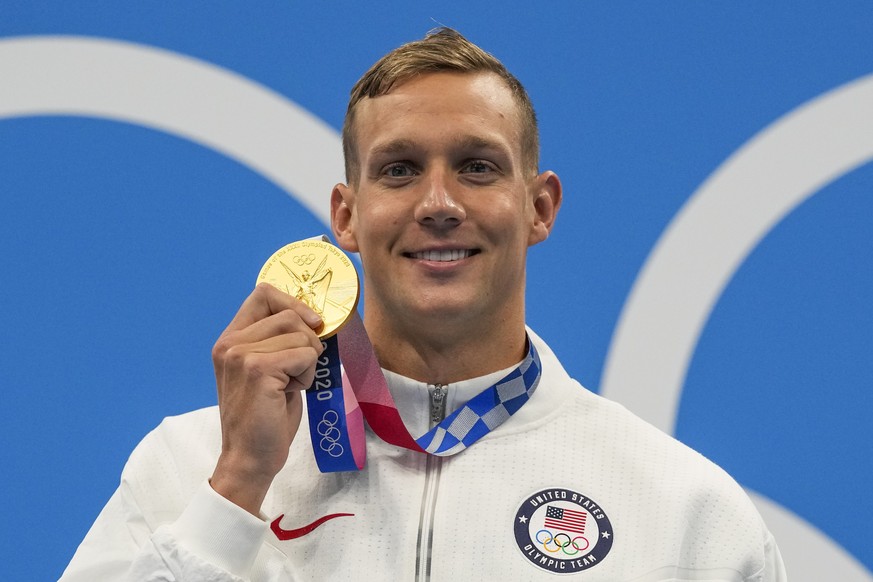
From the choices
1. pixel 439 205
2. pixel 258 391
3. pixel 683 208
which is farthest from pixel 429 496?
pixel 683 208

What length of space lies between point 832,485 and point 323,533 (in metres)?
1.35

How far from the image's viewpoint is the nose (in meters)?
1.85

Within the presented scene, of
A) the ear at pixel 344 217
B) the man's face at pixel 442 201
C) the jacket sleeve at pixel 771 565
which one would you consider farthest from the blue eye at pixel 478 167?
the jacket sleeve at pixel 771 565

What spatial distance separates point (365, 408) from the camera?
1.93 m

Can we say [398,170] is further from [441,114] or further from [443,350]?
[443,350]

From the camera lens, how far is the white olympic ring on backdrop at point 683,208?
2.67 meters

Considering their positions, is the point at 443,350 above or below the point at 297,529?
above

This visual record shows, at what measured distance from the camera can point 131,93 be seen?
2754mm

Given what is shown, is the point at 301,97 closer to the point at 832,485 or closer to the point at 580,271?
the point at 580,271

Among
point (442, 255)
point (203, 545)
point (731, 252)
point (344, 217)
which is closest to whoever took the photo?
point (203, 545)

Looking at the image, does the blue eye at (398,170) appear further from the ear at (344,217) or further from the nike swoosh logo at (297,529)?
the nike swoosh logo at (297,529)

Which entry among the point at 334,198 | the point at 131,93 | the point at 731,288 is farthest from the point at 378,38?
the point at 731,288

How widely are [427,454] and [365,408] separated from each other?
0.13 meters

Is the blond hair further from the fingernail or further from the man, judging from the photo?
the fingernail
